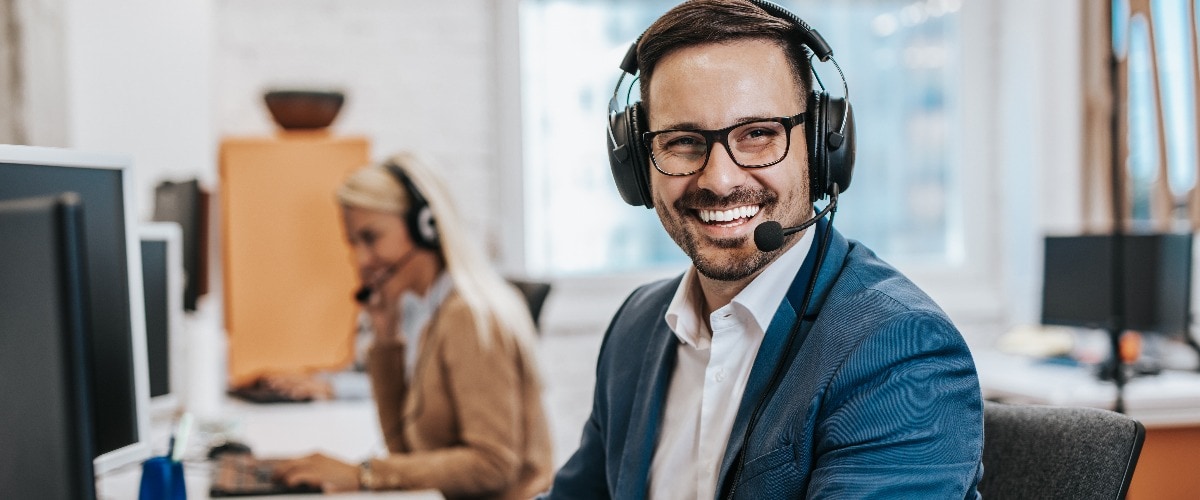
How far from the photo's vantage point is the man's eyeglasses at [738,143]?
1.08m

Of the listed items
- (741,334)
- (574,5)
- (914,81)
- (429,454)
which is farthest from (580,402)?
(741,334)

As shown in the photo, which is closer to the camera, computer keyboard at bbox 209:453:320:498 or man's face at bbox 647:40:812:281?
man's face at bbox 647:40:812:281

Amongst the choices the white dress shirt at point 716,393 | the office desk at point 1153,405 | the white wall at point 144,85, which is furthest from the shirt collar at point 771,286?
the white wall at point 144,85

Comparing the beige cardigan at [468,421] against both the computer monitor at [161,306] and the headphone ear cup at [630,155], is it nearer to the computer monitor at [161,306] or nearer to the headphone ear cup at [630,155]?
the computer monitor at [161,306]

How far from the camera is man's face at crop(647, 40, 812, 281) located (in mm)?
1080

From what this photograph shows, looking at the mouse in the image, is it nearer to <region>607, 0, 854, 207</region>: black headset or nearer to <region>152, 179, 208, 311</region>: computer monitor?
<region>152, 179, 208, 311</region>: computer monitor

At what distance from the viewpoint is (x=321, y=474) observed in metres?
1.70

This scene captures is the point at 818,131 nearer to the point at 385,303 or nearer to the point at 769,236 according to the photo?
the point at 769,236

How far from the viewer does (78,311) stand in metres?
0.56

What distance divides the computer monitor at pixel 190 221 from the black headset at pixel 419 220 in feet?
1.83

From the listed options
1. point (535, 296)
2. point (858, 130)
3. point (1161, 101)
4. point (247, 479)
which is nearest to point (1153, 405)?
point (1161, 101)

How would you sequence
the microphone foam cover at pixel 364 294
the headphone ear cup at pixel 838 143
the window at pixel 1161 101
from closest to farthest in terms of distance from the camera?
the headphone ear cup at pixel 838 143 < the microphone foam cover at pixel 364 294 < the window at pixel 1161 101

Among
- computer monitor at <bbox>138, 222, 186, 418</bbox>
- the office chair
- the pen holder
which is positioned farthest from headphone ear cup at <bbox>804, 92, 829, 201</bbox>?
the office chair

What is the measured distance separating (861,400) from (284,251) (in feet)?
8.57
